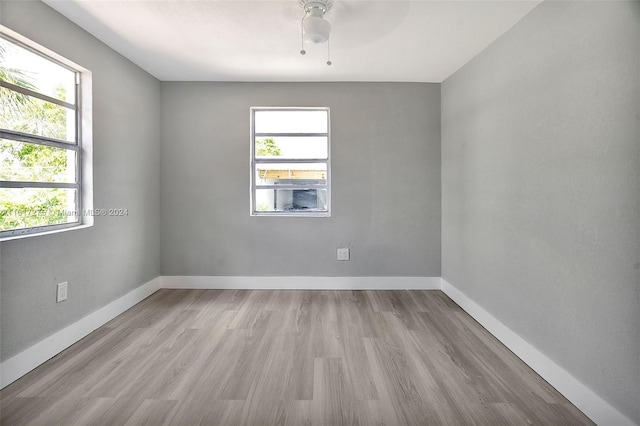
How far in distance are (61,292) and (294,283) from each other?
85.4 inches

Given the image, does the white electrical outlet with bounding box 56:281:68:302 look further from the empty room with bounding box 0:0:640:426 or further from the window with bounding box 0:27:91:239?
the window with bounding box 0:27:91:239

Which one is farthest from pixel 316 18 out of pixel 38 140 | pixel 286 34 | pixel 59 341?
pixel 59 341

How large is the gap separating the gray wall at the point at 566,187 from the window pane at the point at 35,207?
336cm

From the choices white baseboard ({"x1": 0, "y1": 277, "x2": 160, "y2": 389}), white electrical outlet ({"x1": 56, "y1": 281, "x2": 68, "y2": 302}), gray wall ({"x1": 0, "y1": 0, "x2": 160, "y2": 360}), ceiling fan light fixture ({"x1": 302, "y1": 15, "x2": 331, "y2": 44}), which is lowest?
white baseboard ({"x1": 0, "y1": 277, "x2": 160, "y2": 389})

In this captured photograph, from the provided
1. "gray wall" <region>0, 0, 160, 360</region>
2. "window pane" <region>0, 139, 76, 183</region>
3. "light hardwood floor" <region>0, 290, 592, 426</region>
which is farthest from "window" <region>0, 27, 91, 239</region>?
"light hardwood floor" <region>0, 290, 592, 426</region>

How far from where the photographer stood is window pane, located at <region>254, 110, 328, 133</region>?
388 centimetres

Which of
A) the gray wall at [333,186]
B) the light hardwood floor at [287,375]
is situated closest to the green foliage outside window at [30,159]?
the light hardwood floor at [287,375]

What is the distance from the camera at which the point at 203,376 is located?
2.04 m

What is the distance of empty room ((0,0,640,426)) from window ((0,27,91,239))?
2 centimetres

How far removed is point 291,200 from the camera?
393cm

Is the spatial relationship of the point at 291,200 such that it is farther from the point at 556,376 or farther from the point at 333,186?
the point at 556,376

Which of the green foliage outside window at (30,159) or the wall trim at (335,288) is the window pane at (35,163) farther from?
the wall trim at (335,288)

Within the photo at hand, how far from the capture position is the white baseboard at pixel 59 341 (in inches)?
77.7

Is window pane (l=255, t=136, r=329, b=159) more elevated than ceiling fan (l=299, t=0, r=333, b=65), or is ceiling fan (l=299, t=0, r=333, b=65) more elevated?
ceiling fan (l=299, t=0, r=333, b=65)
